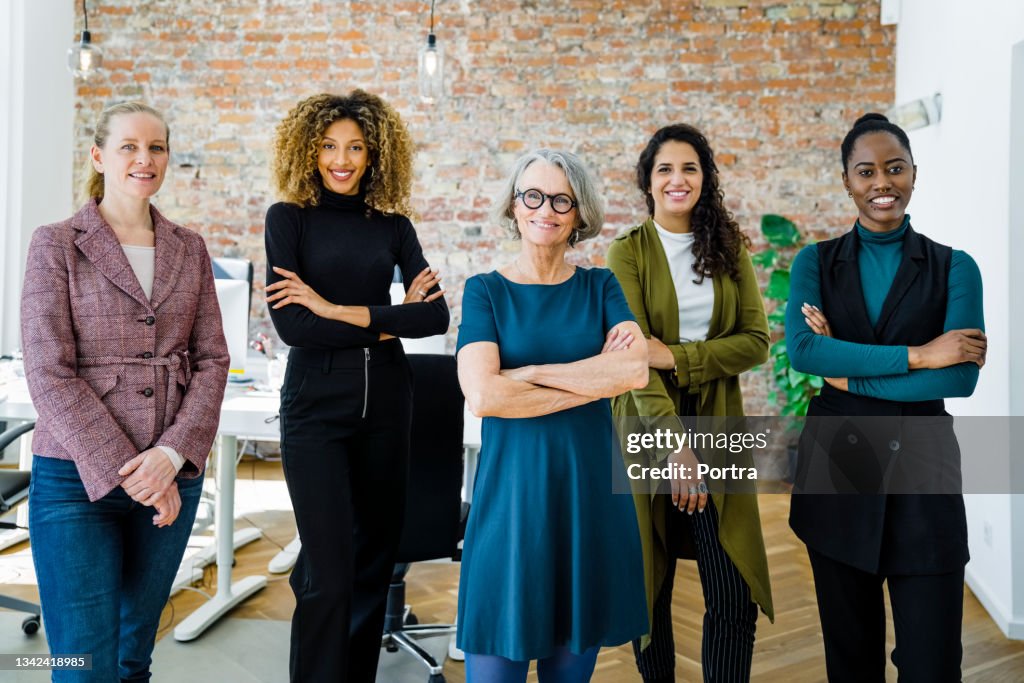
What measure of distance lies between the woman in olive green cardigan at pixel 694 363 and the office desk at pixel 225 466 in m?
1.53

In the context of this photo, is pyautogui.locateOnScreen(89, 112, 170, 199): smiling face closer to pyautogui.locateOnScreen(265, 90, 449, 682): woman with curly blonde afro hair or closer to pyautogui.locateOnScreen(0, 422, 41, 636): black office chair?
pyautogui.locateOnScreen(265, 90, 449, 682): woman with curly blonde afro hair

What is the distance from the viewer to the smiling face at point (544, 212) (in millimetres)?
1802

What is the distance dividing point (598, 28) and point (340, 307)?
423 centimetres

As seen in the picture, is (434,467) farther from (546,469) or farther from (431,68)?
(431,68)

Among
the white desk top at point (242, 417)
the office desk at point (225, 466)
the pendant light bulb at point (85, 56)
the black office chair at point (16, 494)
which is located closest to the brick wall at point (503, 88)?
the pendant light bulb at point (85, 56)

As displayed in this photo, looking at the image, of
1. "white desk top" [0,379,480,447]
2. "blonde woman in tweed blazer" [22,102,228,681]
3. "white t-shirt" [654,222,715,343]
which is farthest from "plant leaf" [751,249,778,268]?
"blonde woman in tweed blazer" [22,102,228,681]

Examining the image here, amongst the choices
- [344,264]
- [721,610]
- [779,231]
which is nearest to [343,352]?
[344,264]

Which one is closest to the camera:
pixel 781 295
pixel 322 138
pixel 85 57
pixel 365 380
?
pixel 365 380

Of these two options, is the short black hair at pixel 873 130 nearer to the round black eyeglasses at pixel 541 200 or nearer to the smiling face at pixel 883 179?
the smiling face at pixel 883 179

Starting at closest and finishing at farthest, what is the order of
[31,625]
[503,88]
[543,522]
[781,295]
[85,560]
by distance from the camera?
1. [543,522]
2. [85,560]
3. [31,625]
4. [781,295]
5. [503,88]

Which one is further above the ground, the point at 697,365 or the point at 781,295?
the point at 781,295

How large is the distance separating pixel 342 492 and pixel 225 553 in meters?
1.54

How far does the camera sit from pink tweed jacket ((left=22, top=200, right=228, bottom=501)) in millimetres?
1756

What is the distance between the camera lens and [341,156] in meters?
2.22
